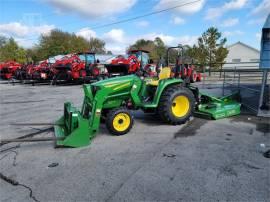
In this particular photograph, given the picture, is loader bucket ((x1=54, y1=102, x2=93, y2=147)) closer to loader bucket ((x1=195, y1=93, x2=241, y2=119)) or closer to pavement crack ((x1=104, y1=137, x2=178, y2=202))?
pavement crack ((x1=104, y1=137, x2=178, y2=202))

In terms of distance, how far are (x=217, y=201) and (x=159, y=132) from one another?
8.47 feet

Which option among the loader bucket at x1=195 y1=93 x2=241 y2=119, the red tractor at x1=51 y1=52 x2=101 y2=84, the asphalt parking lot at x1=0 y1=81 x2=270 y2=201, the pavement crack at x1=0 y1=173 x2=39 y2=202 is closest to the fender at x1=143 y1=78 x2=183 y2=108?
the asphalt parking lot at x1=0 y1=81 x2=270 y2=201

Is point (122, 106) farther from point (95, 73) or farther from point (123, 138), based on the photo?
point (95, 73)

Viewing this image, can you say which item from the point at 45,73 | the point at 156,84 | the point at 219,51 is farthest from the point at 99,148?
the point at 219,51

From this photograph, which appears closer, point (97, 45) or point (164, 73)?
point (164, 73)

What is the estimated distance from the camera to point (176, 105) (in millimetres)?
5836

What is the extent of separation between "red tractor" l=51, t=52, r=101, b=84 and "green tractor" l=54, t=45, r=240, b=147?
37.1 ft

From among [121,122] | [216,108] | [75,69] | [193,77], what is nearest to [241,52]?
[193,77]

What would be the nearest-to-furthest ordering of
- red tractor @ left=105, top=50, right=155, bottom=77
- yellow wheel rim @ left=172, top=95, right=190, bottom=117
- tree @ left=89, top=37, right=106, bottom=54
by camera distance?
1. yellow wheel rim @ left=172, top=95, right=190, bottom=117
2. red tractor @ left=105, top=50, right=155, bottom=77
3. tree @ left=89, top=37, right=106, bottom=54

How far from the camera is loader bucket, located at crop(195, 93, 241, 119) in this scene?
614 centimetres

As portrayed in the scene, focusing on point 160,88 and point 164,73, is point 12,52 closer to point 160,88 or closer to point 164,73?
point 164,73

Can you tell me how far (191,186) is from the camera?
2.96 metres

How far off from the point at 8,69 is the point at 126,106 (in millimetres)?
21263

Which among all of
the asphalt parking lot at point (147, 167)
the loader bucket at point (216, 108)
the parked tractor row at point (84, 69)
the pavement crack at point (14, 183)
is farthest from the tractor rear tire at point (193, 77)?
the pavement crack at point (14, 183)
